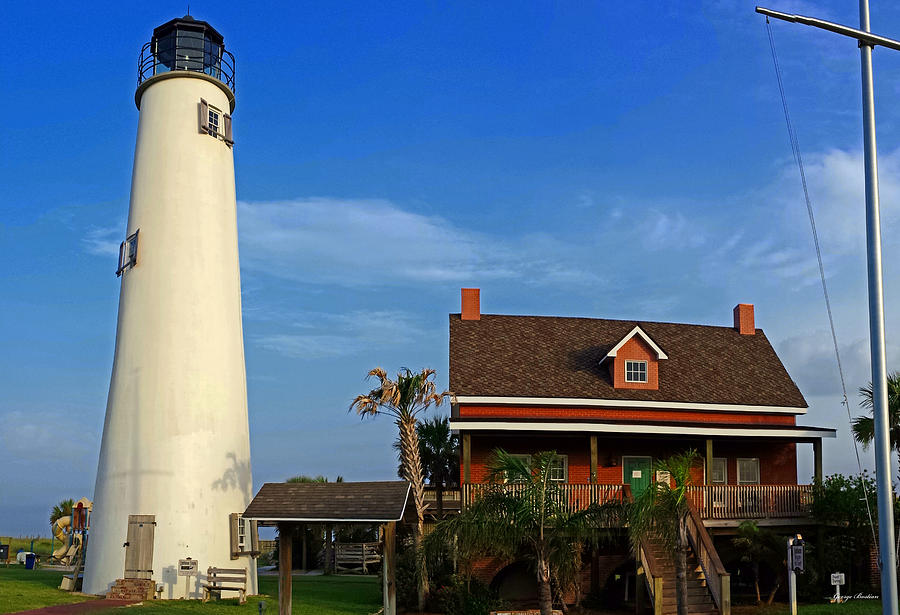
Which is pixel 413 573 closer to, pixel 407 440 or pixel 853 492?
pixel 407 440

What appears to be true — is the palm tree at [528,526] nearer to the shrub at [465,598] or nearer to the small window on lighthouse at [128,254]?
the shrub at [465,598]

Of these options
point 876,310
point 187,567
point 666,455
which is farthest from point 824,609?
point 187,567

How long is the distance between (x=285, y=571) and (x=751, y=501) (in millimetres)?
15907

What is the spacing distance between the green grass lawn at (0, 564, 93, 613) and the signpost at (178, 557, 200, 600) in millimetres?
2679

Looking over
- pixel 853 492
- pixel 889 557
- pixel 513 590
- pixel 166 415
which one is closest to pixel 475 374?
pixel 513 590

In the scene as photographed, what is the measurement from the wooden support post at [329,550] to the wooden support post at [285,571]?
21192 mm

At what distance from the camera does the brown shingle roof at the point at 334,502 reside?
65.5ft

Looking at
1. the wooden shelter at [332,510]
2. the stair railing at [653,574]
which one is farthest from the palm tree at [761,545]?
the wooden shelter at [332,510]

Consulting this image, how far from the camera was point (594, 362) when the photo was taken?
112ft

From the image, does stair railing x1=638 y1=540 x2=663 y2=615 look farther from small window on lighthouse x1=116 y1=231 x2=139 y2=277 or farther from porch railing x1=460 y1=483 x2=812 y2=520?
small window on lighthouse x1=116 y1=231 x2=139 y2=277

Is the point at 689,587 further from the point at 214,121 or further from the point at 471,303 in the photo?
the point at 214,121

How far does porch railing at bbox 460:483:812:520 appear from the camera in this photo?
90.4ft

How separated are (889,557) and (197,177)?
22701mm
